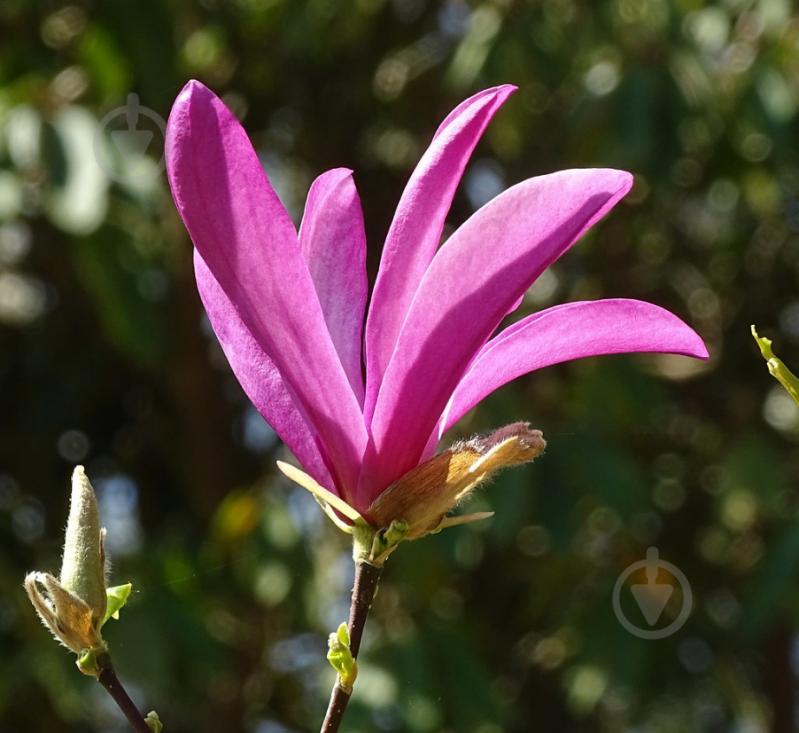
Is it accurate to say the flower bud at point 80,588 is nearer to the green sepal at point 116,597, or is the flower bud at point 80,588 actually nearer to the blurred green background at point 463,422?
the green sepal at point 116,597

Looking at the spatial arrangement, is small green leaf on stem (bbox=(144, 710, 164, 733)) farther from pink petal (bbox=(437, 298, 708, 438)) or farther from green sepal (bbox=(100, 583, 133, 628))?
pink petal (bbox=(437, 298, 708, 438))

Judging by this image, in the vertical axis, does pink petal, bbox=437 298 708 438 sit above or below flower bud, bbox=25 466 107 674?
above

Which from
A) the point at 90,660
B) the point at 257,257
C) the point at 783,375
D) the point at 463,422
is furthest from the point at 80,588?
the point at 463,422

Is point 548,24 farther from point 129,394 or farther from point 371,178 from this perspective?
point 129,394

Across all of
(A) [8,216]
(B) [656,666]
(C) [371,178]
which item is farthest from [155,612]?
(C) [371,178]

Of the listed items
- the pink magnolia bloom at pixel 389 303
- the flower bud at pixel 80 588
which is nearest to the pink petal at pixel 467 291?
the pink magnolia bloom at pixel 389 303

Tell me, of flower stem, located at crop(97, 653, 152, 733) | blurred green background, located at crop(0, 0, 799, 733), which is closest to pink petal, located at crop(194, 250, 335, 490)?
flower stem, located at crop(97, 653, 152, 733)
